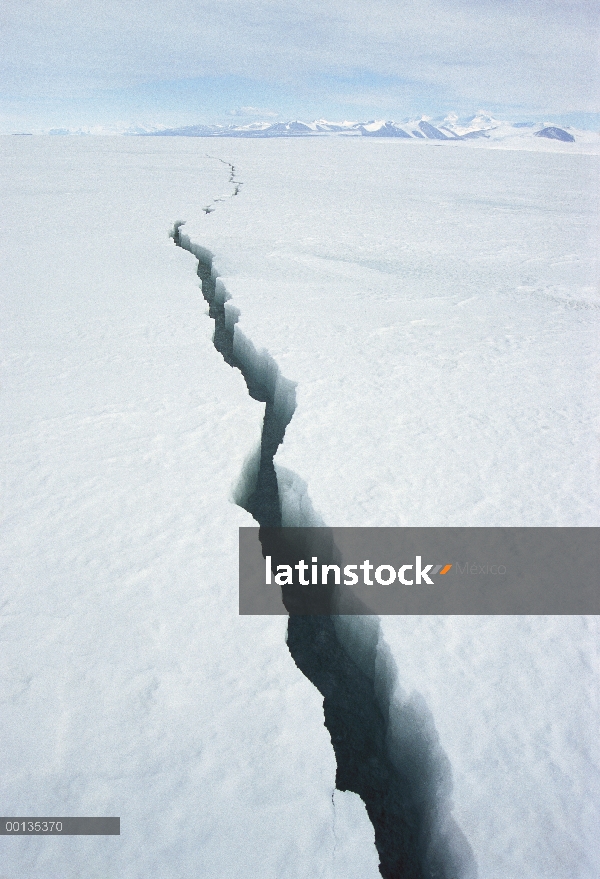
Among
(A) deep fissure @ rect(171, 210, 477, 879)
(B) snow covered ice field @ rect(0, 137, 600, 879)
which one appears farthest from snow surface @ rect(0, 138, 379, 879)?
(A) deep fissure @ rect(171, 210, 477, 879)

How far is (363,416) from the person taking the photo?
2.54 meters

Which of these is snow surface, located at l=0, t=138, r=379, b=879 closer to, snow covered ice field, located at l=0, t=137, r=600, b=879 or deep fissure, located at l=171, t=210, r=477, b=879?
snow covered ice field, located at l=0, t=137, r=600, b=879

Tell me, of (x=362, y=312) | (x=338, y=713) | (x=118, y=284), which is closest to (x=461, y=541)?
(x=338, y=713)

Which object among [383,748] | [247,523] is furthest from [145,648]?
[383,748]

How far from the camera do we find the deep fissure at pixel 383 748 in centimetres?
128

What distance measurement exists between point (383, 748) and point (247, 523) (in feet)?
2.66

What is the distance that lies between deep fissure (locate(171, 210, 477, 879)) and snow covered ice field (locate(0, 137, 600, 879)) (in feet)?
0.22

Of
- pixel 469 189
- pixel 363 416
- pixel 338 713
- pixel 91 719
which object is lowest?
pixel 338 713

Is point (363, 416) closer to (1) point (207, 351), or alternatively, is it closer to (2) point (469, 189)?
(1) point (207, 351)

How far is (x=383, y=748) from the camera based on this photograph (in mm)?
1588

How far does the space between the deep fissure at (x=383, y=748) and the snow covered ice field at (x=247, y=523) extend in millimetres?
66

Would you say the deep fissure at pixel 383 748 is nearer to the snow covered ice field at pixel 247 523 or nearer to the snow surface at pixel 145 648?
the snow covered ice field at pixel 247 523

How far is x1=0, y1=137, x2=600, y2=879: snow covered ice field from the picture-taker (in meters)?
1.17

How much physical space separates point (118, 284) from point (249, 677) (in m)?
3.66
